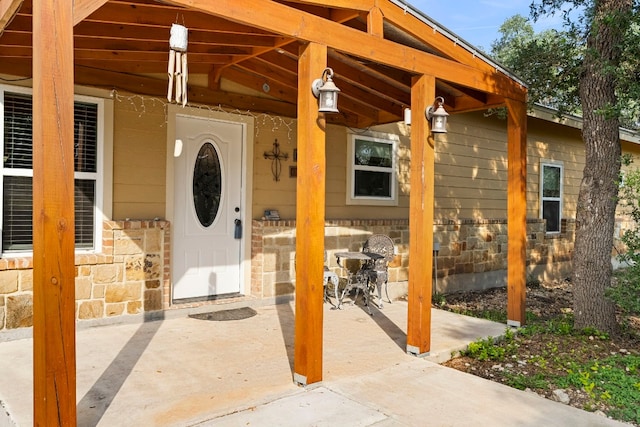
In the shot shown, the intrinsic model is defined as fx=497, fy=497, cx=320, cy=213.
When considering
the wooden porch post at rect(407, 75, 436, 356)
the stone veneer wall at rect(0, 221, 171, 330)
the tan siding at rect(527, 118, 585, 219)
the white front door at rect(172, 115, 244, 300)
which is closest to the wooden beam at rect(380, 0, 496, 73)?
the wooden porch post at rect(407, 75, 436, 356)

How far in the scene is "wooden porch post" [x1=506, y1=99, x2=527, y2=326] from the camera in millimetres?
5148

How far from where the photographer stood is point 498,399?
3.36 meters

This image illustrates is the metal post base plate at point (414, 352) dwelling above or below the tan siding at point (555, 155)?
below

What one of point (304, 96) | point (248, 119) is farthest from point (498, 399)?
point (248, 119)

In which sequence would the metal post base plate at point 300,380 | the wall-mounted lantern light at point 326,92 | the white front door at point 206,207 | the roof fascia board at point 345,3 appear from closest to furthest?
1. the wall-mounted lantern light at point 326,92
2. the metal post base plate at point 300,380
3. the roof fascia board at point 345,3
4. the white front door at point 206,207

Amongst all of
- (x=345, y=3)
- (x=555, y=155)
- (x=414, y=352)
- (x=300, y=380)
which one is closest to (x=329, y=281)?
(x=414, y=352)

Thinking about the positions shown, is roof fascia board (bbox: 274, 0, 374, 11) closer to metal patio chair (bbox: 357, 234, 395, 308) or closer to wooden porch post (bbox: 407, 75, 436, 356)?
wooden porch post (bbox: 407, 75, 436, 356)

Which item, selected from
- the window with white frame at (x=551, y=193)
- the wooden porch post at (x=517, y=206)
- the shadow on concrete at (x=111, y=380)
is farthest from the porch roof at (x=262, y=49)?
the window with white frame at (x=551, y=193)

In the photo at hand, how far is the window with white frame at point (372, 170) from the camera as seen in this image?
7.05 meters

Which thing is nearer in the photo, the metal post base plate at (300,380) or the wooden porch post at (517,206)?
the metal post base plate at (300,380)

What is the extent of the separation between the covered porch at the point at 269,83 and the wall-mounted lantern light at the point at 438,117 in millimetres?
70

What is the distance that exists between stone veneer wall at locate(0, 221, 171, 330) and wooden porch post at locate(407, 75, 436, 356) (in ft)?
8.58

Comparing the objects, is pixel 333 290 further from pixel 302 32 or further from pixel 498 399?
pixel 302 32

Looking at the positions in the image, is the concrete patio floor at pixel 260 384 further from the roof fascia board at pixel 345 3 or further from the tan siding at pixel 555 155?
the tan siding at pixel 555 155
